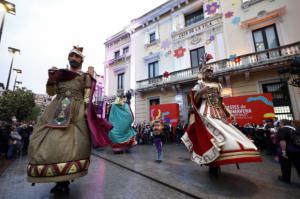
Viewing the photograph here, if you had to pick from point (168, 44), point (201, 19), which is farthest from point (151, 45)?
point (201, 19)

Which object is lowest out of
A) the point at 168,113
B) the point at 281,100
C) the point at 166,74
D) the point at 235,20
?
the point at 168,113

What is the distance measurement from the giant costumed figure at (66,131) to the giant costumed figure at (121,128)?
4.55m

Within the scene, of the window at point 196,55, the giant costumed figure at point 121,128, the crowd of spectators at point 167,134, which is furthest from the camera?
the window at point 196,55

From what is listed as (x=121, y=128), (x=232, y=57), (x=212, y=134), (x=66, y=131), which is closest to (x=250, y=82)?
(x=232, y=57)

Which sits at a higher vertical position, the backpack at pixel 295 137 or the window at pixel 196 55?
the window at pixel 196 55

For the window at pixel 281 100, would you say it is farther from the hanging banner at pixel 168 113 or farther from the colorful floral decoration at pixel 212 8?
the colorful floral decoration at pixel 212 8

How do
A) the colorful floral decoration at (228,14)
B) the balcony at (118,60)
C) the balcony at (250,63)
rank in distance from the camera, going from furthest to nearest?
the balcony at (118,60)
the colorful floral decoration at (228,14)
the balcony at (250,63)

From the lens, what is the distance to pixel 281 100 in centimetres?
904

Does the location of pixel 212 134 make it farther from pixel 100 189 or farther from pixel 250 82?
pixel 250 82

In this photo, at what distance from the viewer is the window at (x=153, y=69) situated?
15291mm

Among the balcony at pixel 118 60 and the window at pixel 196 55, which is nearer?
the window at pixel 196 55

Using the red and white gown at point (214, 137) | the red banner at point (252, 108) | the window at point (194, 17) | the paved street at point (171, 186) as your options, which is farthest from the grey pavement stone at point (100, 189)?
the window at point (194, 17)

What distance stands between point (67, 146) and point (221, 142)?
2506mm

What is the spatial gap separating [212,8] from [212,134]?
13082 millimetres
